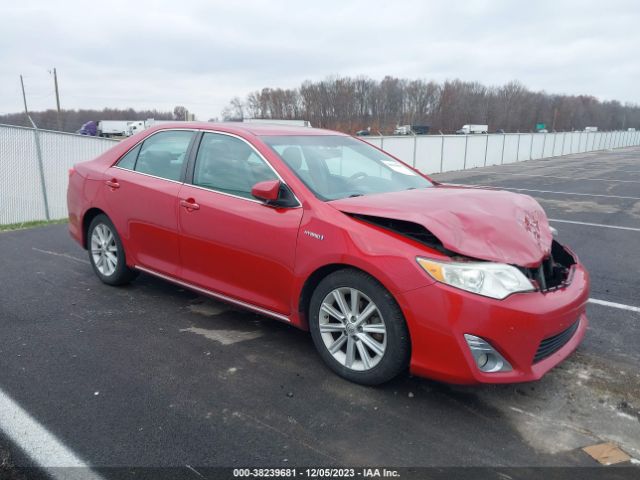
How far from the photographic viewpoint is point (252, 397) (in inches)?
121

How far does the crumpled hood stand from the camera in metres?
2.91

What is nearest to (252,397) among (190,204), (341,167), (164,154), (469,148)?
(190,204)

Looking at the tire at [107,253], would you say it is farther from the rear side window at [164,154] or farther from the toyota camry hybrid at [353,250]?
the rear side window at [164,154]

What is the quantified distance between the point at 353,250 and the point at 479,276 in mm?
740

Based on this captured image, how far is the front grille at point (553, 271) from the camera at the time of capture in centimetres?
303

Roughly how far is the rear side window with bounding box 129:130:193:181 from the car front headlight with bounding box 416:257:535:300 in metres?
2.36

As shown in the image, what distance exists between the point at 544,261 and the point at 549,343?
0.54 metres

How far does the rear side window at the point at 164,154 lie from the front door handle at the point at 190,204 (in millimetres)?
273

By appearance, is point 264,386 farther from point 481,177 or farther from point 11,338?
point 481,177

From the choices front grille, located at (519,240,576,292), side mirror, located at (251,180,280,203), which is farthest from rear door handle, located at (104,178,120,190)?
front grille, located at (519,240,576,292)

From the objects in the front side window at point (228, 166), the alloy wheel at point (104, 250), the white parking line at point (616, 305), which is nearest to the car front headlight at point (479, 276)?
the front side window at point (228, 166)

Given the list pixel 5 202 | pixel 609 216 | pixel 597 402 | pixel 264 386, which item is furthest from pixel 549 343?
pixel 5 202

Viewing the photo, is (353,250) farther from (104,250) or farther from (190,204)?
(104,250)

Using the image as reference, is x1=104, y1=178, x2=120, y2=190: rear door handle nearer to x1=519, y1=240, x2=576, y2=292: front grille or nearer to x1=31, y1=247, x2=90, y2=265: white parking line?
x1=31, y1=247, x2=90, y2=265: white parking line
